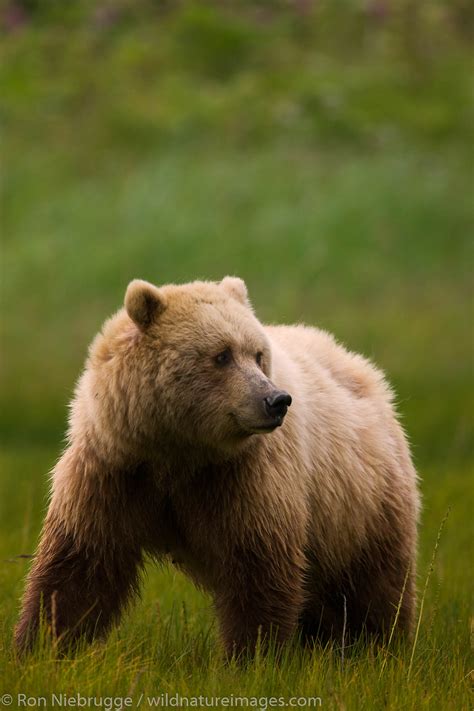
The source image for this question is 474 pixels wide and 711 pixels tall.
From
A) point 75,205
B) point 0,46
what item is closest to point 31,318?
point 75,205

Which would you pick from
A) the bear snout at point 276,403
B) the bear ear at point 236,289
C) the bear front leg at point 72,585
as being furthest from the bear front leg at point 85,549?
the bear ear at point 236,289

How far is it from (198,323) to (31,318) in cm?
1540

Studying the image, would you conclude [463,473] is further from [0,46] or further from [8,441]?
[0,46]

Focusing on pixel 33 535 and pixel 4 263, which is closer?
pixel 33 535

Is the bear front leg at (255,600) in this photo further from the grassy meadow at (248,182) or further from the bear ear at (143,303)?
the grassy meadow at (248,182)

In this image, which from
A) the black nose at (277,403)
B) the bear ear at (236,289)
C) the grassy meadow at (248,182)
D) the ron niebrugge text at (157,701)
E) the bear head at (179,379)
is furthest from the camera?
the grassy meadow at (248,182)

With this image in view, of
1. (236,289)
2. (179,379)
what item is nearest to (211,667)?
(179,379)

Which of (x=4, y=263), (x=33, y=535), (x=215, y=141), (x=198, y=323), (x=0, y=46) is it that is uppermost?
(x=0, y=46)

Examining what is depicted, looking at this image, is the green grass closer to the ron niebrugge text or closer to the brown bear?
the ron niebrugge text

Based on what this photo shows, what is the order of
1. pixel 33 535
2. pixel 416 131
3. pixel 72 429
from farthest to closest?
1. pixel 416 131
2. pixel 33 535
3. pixel 72 429

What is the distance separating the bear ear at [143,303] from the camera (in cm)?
516

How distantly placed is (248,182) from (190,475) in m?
17.4

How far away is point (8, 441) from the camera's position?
15.8m

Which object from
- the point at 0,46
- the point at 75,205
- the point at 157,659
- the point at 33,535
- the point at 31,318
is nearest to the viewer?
the point at 157,659
